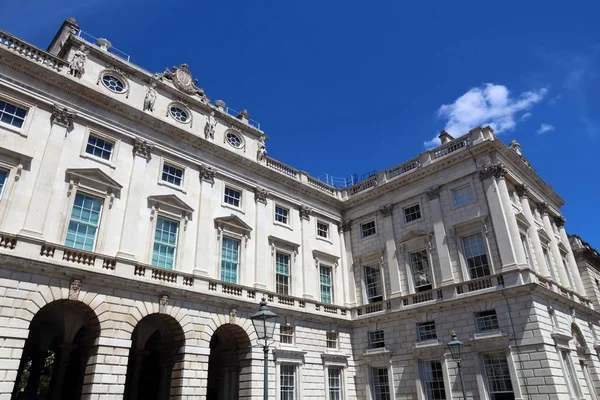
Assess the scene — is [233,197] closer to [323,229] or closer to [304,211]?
[304,211]

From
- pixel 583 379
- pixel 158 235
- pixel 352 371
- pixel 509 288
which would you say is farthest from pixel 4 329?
pixel 583 379

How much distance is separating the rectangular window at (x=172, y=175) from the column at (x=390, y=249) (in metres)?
13.7

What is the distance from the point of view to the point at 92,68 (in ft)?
73.6

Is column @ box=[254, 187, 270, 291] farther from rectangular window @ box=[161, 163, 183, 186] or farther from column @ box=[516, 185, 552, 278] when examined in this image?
Result: column @ box=[516, 185, 552, 278]

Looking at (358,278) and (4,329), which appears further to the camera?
(358,278)

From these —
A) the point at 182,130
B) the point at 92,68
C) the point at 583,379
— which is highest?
the point at 92,68

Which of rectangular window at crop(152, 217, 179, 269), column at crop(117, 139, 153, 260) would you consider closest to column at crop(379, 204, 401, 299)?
rectangular window at crop(152, 217, 179, 269)

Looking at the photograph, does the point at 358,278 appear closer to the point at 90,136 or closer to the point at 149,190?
the point at 149,190

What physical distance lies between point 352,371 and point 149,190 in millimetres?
16438

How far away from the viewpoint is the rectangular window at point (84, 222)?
1925 cm

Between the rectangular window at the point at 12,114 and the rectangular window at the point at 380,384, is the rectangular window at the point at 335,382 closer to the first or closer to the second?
the rectangular window at the point at 380,384

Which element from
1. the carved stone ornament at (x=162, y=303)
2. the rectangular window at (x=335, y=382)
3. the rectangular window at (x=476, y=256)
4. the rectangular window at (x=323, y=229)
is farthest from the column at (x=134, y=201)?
the rectangular window at (x=476, y=256)

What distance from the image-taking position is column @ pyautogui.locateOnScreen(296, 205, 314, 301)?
27.7 m

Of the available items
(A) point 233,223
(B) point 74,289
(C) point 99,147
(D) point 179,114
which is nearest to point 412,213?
(A) point 233,223
